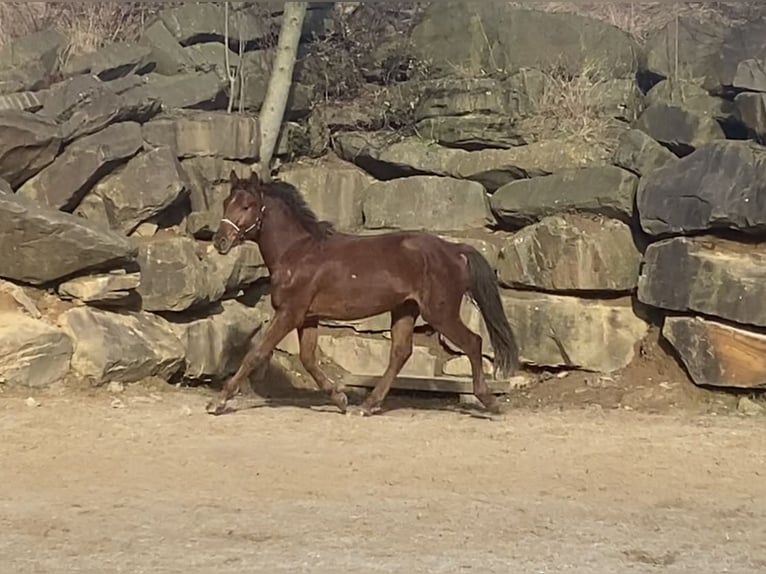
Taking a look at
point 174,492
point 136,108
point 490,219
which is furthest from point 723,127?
point 174,492

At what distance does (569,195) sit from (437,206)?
1.60 metres

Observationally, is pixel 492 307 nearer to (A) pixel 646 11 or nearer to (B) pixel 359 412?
(B) pixel 359 412

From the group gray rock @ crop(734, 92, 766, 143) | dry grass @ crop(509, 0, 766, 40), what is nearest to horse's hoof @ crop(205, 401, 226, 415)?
Result: gray rock @ crop(734, 92, 766, 143)

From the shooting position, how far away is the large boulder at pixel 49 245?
10.1 m

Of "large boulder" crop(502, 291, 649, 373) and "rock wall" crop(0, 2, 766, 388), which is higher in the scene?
"rock wall" crop(0, 2, 766, 388)

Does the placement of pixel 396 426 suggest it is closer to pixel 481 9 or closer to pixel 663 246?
pixel 663 246

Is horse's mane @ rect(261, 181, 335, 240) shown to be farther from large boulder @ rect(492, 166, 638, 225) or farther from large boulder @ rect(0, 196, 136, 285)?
large boulder @ rect(492, 166, 638, 225)

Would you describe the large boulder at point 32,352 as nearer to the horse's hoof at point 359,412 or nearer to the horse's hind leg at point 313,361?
the horse's hind leg at point 313,361

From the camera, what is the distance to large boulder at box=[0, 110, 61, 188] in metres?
11.0

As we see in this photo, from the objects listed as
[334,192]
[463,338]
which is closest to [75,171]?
[334,192]

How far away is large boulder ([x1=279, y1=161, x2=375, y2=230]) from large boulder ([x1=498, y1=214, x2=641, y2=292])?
2.12 meters

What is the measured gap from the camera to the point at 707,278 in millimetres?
10648

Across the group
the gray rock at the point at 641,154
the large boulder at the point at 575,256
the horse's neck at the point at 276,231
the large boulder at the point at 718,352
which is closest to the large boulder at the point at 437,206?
the large boulder at the point at 575,256

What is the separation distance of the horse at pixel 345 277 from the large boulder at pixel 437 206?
3409 mm
